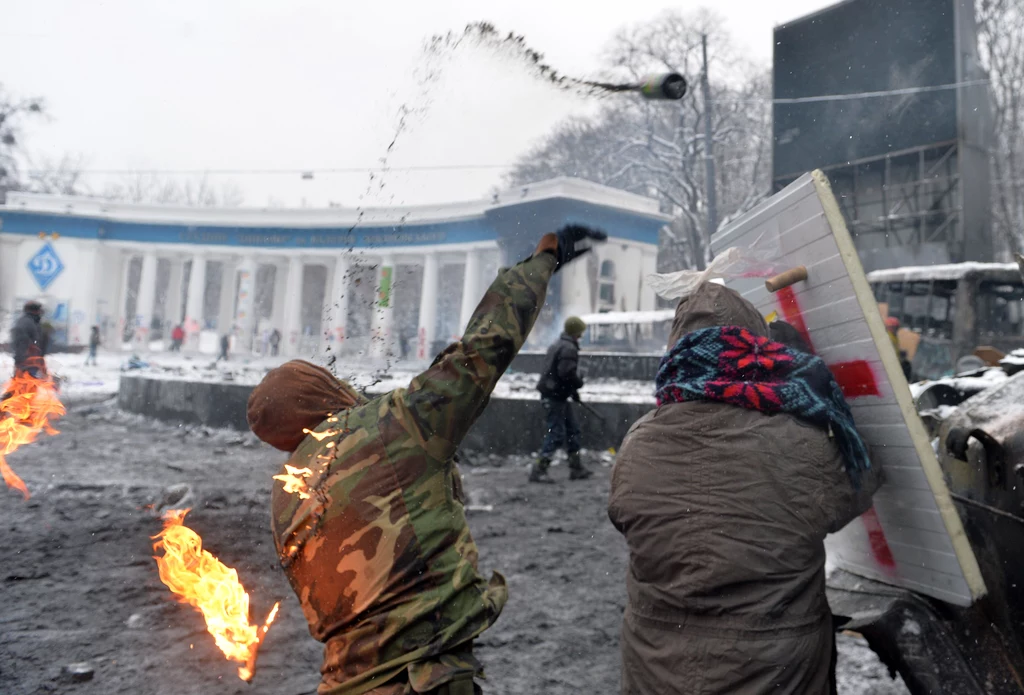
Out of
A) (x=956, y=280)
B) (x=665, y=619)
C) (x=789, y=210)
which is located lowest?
(x=665, y=619)

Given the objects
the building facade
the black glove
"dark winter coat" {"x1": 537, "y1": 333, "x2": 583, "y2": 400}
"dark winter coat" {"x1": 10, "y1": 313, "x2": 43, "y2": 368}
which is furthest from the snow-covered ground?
the black glove

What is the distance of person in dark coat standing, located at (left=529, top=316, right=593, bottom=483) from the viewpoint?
756 centimetres

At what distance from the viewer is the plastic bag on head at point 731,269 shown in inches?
88.4

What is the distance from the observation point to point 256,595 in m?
4.32

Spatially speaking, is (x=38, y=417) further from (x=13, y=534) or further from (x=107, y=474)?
(x=107, y=474)

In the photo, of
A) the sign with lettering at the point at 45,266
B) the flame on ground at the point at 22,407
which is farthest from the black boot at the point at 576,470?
the sign with lettering at the point at 45,266

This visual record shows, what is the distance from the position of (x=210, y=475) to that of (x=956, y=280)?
11841 mm

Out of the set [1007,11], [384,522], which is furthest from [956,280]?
[384,522]

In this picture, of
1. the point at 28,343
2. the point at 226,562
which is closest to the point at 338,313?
the point at 226,562

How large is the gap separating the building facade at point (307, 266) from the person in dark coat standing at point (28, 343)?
695 millimetres

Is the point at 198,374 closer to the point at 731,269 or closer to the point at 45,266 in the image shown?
the point at 45,266

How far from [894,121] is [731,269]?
62.8 ft

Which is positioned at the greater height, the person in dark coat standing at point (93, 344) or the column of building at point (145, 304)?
the column of building at point (145, 304)

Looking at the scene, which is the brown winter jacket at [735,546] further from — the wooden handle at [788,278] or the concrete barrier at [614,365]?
the concrete barrier at [614,365]
